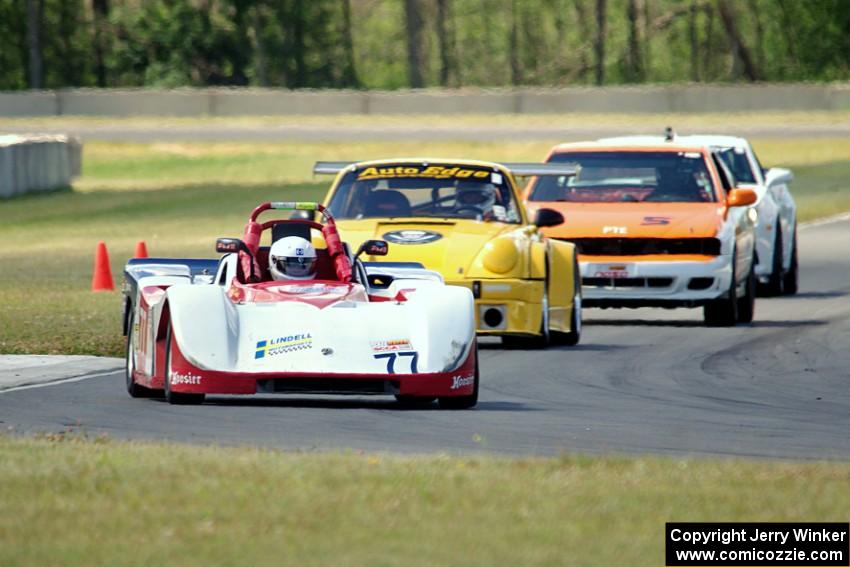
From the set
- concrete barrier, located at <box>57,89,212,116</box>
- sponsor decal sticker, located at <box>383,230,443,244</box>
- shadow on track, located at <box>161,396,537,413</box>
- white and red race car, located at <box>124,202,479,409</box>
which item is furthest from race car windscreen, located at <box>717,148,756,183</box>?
concrete barrier, located at <box>57,89,212,116</box>

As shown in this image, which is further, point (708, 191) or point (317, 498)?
point (708, 191)

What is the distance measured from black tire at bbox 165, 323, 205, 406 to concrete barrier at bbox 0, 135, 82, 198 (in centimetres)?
3345

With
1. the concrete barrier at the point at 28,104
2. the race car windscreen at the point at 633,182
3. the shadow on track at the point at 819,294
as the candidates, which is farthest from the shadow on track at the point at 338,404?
the concrete barrier at the point at 28,104

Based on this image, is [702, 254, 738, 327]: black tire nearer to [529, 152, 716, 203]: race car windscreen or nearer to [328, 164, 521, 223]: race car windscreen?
[529, 152, 716, 203]: race car windscreen

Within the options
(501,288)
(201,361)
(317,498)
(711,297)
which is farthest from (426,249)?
(317,498)

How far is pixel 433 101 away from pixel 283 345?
183 ft

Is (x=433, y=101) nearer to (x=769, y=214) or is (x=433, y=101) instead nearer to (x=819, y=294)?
(x=819, y=294)

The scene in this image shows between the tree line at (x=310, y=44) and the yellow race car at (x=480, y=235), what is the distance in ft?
209

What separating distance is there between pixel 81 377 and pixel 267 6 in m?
74.4

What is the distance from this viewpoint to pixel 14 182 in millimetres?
46219

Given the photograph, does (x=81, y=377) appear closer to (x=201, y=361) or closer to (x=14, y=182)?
(x=201, y=361)

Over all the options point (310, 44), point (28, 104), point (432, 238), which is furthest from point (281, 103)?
point (432, 238)

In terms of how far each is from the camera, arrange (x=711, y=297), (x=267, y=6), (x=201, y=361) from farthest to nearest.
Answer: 1. (x=267, y=6)
2. (x=711, y=297)
3. (x=201, y=361)

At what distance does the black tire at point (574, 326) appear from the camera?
54.3 feet
